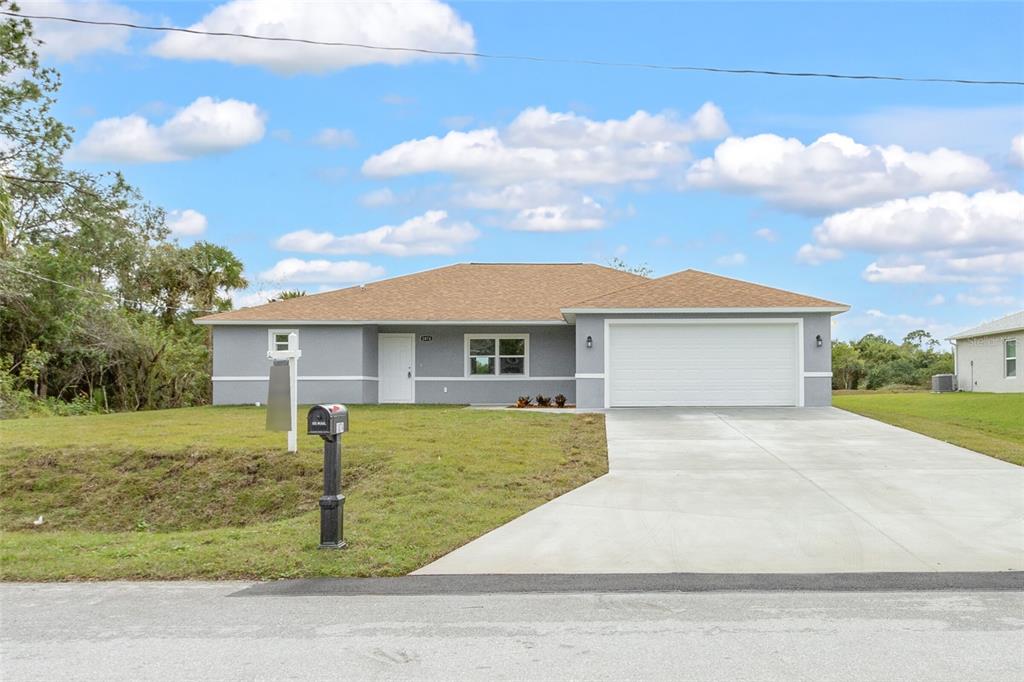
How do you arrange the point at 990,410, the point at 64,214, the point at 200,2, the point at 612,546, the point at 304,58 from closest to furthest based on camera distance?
the point at 612,546 < the point at 200,2 < the point at 304,58 < the point at 990,410 < the point at 64,214

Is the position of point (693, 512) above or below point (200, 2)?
below

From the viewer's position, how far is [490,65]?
16.3m

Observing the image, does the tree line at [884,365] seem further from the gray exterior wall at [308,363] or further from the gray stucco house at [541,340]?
the gray exterior wall at [308,363]

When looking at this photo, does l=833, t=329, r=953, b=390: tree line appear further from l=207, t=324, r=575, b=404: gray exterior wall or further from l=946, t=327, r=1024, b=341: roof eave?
l=207, t=324, r=575, b=404: gray exterior wall

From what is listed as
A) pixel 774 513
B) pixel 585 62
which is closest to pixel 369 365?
pixel 585 62

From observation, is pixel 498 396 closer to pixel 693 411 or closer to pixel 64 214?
pixel 693 411

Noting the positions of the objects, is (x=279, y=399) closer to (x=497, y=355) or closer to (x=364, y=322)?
(x=364, y=322)

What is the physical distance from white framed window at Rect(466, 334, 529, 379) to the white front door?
169 centimetres

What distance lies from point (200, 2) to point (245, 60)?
5.04 ft

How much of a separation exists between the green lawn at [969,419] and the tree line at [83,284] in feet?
67.3

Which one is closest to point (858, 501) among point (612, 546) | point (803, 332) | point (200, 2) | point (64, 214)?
point (612, 546)

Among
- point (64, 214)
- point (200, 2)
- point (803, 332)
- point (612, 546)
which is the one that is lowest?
point (612, 546)

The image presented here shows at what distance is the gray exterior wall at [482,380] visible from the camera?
25.3 m

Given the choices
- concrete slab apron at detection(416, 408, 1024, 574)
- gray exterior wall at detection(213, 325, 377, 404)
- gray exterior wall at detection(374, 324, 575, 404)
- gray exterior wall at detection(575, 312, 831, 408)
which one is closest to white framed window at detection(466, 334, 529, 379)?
gray exterior wall at detection(374, 324, 575, 404)
